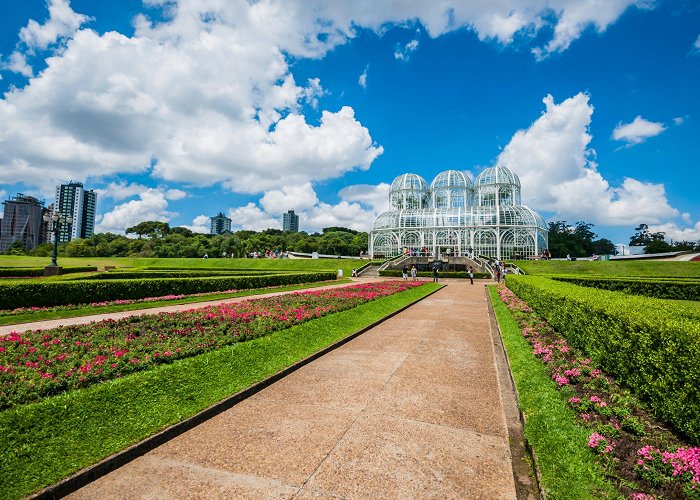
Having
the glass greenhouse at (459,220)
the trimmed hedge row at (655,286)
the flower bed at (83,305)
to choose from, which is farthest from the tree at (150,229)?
the trimmed hedge row at (655,286)

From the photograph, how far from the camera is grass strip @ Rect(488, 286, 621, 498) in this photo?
3459 mm

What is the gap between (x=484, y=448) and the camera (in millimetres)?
4355

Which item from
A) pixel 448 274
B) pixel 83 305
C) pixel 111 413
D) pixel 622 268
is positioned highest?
pixel 622 268

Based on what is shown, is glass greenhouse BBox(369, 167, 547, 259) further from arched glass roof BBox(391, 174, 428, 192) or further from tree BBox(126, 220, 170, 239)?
tree BBox(126, 220, 170, 239)

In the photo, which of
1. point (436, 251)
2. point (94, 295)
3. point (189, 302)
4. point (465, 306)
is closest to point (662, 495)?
point (465, 306)

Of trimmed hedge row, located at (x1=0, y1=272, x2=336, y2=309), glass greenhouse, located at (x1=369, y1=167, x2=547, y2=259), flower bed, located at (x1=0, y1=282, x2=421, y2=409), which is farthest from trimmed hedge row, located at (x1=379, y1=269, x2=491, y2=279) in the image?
flower bed, located at (x1=0, y1=282, x2=421, y2=409)

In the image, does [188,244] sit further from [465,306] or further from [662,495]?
[662,495]

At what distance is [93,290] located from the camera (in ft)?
50.1

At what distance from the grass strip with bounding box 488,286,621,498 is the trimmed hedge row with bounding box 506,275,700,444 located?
1087 millimetres

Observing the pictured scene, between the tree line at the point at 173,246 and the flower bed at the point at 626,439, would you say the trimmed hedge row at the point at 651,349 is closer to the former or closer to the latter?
the flower bed at the point at 626,439

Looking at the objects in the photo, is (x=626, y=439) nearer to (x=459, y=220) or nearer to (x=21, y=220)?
(x=459, y=220)

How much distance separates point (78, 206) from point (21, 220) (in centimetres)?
2502

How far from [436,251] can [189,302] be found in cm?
4773

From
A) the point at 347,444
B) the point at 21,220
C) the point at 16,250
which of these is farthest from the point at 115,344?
the point at 21,220
